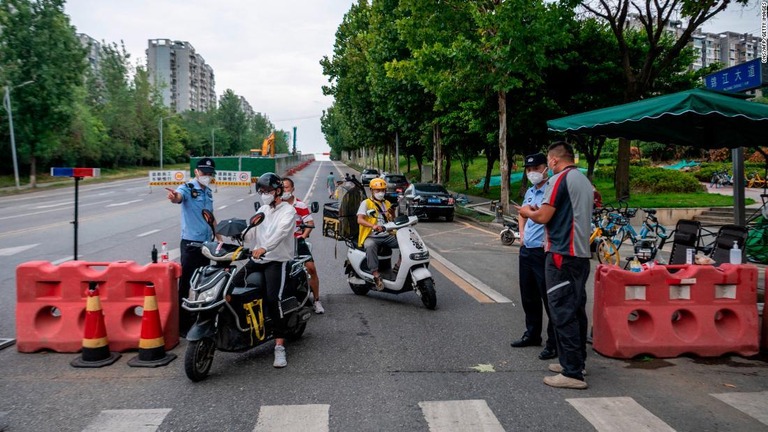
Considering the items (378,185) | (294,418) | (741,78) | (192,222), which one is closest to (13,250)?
(192,222)

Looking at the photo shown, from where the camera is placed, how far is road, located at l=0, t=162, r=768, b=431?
4250 mm

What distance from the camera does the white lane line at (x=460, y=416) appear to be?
4121 mm

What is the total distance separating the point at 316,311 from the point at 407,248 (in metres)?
1.43

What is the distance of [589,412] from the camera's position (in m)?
4.45

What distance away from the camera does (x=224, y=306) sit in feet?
17.0

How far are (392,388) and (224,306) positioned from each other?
5.33 feet

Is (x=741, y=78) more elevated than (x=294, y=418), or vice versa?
(x=741, y=78)

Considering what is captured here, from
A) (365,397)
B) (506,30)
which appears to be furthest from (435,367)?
(506,30)

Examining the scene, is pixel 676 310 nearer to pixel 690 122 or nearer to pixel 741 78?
pixel 690 122

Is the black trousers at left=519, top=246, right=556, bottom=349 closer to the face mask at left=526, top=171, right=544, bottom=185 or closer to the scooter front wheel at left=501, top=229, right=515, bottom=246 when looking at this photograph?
the face mask at left=526, top=171, right=544, bottom=185

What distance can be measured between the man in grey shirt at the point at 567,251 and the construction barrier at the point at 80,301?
12.1 feet

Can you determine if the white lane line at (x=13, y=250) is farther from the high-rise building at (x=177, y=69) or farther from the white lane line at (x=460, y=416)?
the high-rise building at (x=177, y=69)

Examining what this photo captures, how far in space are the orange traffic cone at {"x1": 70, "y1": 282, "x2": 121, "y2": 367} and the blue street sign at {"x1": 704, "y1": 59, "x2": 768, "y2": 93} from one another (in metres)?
8.63

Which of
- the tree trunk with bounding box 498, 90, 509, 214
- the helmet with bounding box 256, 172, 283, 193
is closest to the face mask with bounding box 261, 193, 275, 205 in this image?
the helmet with bounding box 256, 172, 283, 193
